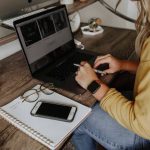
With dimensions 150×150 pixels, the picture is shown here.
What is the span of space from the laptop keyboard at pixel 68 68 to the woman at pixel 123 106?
9 cm

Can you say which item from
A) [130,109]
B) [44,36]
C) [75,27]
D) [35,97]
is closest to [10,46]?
[44,36]

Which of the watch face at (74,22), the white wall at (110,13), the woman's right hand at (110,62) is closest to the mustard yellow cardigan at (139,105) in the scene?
the woman's right hand at (110,62)

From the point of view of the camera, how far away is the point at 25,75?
3.81ft

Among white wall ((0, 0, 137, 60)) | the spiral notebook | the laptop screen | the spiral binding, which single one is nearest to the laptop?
the laptop screen

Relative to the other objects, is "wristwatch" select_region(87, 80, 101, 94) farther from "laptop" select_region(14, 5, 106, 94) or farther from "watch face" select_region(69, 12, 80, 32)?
"watch face" select_region(69, 12, 80, 32)

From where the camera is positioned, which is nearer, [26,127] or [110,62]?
[26,127]

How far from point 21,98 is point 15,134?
204 mm

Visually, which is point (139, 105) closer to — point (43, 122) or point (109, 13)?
point (43, 122)

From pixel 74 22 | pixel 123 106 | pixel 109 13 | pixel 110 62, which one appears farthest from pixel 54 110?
pixel 109 13

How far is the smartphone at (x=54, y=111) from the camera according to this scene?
85 centimetres

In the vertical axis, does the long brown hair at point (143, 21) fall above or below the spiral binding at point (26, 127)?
above

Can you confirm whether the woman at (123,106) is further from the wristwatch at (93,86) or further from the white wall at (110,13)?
the white wall at (110,13)

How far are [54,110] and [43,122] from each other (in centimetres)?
7

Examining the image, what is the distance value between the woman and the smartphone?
0.13 meters
